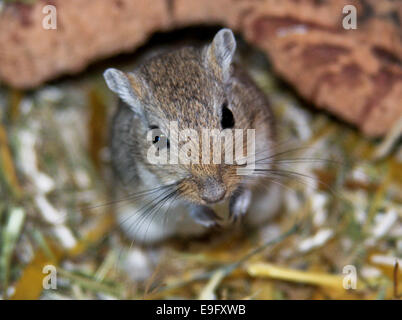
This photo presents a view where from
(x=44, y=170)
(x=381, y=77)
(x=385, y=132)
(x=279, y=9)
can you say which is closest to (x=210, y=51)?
(x=279, y=9)

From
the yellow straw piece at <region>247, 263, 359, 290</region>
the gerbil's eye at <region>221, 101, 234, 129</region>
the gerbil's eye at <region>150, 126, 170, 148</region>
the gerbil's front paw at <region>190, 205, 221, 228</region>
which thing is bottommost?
the yellow straw piece at <region>247, 263, 359, 290</region>

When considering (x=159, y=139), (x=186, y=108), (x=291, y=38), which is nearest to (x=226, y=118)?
(x=186, y=108)

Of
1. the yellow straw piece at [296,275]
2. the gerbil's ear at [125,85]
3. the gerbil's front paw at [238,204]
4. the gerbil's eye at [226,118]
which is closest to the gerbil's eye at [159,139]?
the gerbil's ear at [125,85]

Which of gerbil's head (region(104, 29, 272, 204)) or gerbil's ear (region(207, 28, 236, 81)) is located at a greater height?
gerbil's ear (region(207, 28, 236, 81))

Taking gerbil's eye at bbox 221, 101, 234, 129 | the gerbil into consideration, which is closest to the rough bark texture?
the gerbil

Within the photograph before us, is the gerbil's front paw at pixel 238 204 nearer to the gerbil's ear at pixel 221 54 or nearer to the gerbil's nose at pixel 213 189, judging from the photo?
the gerbil's nose at pixel 213 189

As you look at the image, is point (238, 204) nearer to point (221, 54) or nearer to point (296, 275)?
point (296, 275)

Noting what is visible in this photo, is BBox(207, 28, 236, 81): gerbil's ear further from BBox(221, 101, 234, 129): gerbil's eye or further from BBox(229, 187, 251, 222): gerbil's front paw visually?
BBox(229, 187, 251, 222): gerbil's front paw

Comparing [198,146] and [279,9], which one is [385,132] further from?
[198,146]
